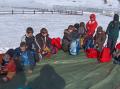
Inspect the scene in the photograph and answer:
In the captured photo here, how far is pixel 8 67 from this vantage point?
8.34 m

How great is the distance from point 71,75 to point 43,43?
73.6 inches

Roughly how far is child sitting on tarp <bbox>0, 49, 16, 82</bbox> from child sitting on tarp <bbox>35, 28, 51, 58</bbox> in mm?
1412

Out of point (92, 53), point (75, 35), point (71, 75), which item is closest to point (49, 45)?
point (75, 35)

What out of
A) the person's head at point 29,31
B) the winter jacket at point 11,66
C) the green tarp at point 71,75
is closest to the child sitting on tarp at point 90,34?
the green tarp at point 71,75

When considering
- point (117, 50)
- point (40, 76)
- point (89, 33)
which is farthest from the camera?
point (89, 33)

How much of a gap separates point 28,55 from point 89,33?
365 centimetres

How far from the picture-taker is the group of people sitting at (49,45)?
8702mm

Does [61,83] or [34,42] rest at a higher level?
[34,42]

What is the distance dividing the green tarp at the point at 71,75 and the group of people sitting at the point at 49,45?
256mm

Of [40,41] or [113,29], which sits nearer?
[40,41]

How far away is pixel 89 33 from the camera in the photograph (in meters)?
12.0

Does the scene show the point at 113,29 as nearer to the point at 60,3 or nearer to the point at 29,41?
the point at 29,41

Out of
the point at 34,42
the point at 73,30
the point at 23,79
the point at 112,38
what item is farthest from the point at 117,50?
the point at 23,79

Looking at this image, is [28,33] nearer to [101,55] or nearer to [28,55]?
[28,55]
